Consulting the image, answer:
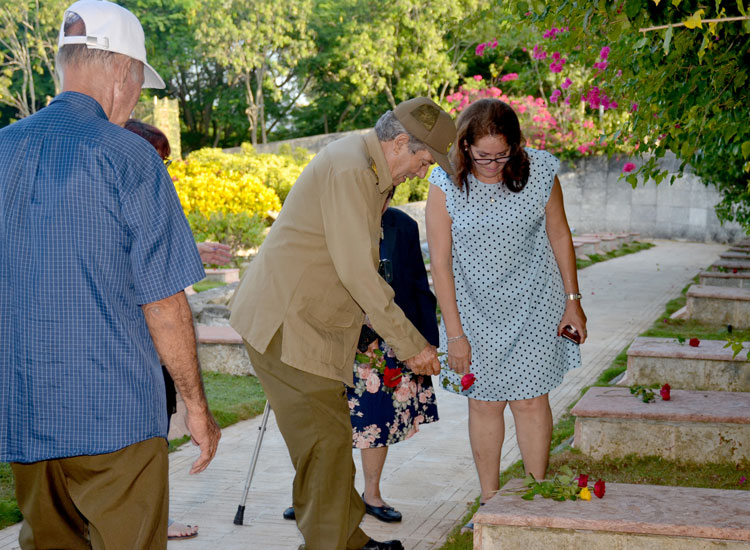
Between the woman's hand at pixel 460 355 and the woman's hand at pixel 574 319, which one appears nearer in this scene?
the woman's hand at pixel 460 355

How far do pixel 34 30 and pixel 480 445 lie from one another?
27.3m

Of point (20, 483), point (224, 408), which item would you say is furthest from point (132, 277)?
point (224, 408)

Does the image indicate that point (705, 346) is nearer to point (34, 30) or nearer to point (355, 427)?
point (355, 427)

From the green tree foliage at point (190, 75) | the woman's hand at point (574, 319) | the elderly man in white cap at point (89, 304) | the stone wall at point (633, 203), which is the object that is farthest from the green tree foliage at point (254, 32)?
the elderly man in white cap at point (89, 304)

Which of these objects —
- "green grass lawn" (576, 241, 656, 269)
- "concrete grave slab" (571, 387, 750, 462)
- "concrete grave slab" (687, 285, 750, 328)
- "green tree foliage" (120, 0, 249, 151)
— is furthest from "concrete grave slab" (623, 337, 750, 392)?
"green tree foliage" (120, 0, 249, 151)

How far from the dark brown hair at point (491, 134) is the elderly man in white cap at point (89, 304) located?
1889mm

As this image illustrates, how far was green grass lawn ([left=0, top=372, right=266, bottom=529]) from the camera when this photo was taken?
4.74m

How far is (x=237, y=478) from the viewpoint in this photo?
18.0ft

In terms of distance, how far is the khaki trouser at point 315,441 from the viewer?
3.63 metres

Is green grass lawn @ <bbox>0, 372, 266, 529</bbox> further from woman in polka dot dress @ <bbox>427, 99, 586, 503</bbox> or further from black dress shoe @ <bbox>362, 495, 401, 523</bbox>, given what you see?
woman in polka dot dress @ <bbox>427, 99, 586, 503</bbox>

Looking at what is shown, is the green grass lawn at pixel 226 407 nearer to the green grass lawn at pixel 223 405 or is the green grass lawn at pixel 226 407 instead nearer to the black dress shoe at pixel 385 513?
the green grass lawn at pixel 223 405

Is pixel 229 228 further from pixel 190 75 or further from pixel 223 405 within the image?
pixel 190 75

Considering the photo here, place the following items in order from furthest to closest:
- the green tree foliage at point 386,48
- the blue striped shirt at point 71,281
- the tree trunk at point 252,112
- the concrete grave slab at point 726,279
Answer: the tree trunk at point 252,112, the green tree foliage at point 386,48, the concrete grave slab at point 726,279, the blue striped shirt at point 71,281

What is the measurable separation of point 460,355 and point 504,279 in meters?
0.39
